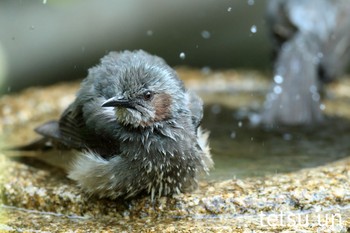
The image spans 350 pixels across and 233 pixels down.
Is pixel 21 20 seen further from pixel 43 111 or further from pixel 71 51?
pixel 43 111

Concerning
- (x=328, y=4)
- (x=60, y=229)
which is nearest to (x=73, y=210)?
(x=60, y=229)

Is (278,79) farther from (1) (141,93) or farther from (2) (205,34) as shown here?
(2) (205,34)

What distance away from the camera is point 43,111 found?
26.0 feet

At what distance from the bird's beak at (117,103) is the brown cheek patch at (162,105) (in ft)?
0.68

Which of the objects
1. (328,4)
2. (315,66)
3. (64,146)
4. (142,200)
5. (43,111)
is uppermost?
(328,4)

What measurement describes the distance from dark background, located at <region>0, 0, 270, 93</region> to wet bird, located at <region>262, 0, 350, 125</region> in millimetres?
2374

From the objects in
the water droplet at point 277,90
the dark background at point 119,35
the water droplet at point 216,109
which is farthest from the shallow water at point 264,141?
the dark background at point 119,35

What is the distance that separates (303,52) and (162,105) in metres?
3.16

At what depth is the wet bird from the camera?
7.61 m

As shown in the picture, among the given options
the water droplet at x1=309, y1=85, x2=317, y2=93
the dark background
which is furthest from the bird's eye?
the dark background

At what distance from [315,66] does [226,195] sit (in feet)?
11.0

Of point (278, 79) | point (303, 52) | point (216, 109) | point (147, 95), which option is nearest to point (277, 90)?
point (278, 79)

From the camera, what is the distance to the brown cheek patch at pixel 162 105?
5.12 metres

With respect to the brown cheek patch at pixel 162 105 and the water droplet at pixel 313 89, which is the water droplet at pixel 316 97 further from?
the brown cheek patch at pixel 162 105
